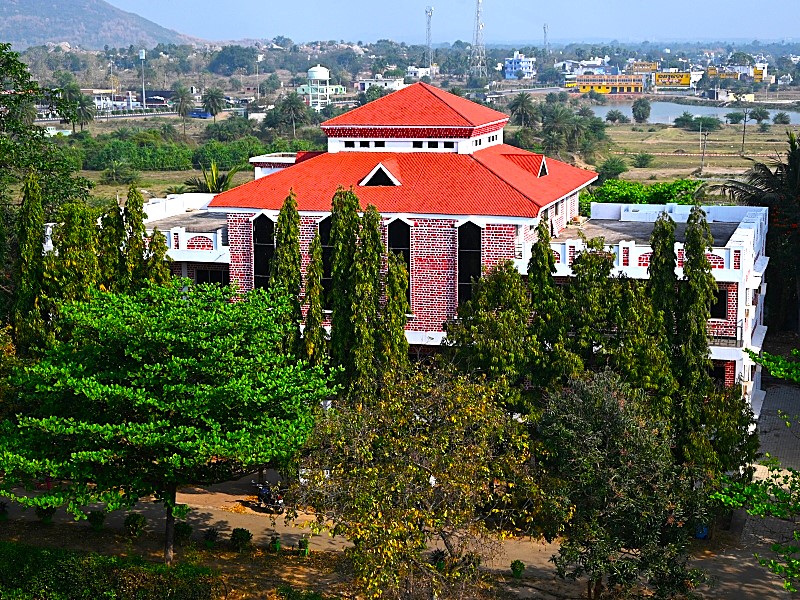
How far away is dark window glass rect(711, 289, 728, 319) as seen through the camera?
29.4 m

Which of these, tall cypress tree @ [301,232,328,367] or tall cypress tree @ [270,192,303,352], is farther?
tall cypress tree @ [270,192,303,352]

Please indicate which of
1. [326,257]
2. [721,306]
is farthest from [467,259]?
[721,306]

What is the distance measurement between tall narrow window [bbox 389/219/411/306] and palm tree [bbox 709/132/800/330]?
1522 cm

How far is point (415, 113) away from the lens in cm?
3519

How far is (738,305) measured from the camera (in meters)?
29.2

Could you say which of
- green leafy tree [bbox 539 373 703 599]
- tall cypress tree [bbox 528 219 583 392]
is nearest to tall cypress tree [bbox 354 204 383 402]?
tall cypress tree [bbox 528 219 583 392]

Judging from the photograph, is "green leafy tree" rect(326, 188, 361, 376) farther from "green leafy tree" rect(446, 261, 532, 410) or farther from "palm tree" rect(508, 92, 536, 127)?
"palm tree" rect(508, 92, 536, 127)

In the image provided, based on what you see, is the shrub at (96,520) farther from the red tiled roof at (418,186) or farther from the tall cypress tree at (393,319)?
the red tiled roof at (418,186)

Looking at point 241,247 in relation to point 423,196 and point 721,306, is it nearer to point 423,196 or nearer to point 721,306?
point 423,196

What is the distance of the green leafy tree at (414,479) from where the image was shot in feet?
64.9

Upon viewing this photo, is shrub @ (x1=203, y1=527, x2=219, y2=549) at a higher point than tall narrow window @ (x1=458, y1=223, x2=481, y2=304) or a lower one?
lower

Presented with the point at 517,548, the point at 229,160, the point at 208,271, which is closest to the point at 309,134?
the point at 229,160

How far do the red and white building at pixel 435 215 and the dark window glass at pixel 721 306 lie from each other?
94 millimetres

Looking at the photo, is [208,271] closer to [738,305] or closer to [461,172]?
[461,172]
